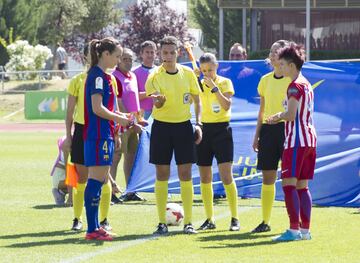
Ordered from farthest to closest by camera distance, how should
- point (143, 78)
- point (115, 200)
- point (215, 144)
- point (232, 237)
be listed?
point (143, 78)
point (115, 200)
point (215, 144)
point (232, 237)

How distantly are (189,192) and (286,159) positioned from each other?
1.29 meters

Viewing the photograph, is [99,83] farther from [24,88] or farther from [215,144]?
[24,88]

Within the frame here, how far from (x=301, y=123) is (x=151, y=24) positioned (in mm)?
45307

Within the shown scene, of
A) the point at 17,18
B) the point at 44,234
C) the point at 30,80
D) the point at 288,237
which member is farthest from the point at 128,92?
the point at 17,18

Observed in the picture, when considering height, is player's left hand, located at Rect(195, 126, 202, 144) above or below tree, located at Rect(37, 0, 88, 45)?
below

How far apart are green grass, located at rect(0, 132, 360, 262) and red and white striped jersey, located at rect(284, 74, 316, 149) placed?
3.20ft

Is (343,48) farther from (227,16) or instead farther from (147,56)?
(147,56)

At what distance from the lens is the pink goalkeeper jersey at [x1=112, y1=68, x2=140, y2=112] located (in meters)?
13.4

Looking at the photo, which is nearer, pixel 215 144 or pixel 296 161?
pixel 296 161

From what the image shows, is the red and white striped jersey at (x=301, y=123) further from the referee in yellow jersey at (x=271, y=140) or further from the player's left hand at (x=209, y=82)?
the player's left hand at (x=209, y=82)

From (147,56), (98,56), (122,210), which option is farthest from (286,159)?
(147,56)

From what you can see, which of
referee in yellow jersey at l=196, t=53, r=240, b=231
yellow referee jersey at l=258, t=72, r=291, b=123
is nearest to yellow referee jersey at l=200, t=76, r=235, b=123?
referee in yellow jersey at l=196, t=53, r=240, b=231

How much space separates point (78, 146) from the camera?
1088 centimetres

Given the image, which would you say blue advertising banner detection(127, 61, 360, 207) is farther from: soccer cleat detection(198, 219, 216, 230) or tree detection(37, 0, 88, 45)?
tree detection(37, 0, 88, 45)
